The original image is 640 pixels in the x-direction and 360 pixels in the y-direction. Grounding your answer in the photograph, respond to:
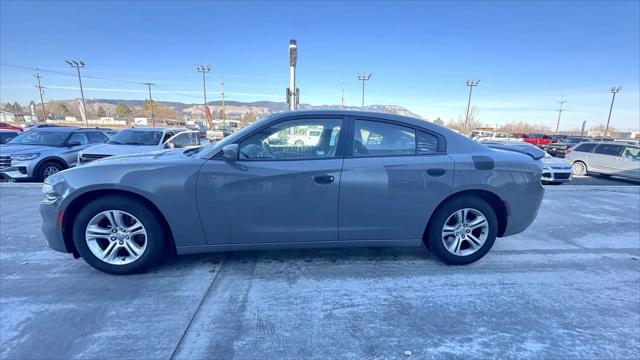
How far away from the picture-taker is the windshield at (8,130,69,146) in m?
8.36

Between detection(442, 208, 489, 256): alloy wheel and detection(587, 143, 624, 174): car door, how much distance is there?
14.1 metres

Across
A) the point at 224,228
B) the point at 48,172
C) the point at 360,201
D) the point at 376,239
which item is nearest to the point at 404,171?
the point at 360,201

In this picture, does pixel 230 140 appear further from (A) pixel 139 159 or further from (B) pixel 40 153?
(B) pixel 40 153

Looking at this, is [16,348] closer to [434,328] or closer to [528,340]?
[434,328]

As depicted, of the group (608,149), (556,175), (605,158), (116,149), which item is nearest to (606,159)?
(605,158)

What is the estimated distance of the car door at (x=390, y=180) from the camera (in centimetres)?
279

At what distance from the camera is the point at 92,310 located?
2.29 metres

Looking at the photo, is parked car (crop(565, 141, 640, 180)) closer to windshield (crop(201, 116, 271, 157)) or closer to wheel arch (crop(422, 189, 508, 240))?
wheel arch (crop(422, 189, 508, 240))

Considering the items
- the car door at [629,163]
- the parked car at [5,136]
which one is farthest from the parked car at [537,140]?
the parked car at [5,136]

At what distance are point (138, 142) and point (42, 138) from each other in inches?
111

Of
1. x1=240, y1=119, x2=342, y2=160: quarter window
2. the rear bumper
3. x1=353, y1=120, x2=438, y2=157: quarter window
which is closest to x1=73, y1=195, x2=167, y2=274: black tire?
x1=240, y1=119, x2=342, y2=160: quarter window

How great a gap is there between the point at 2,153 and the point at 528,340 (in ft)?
37.1

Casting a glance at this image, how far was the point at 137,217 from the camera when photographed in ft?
8.86

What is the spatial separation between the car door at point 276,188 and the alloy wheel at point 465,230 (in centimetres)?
123
